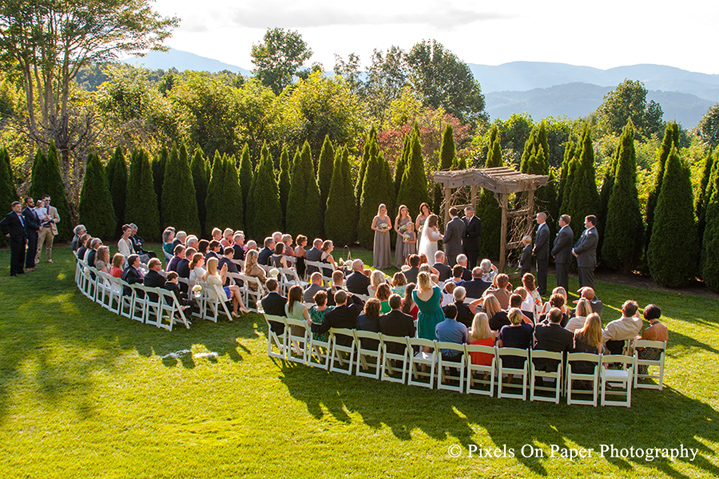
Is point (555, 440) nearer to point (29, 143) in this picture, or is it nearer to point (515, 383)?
point (515, 383)

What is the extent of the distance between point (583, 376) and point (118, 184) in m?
16.9

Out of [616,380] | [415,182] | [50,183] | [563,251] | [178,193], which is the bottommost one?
[616,380]

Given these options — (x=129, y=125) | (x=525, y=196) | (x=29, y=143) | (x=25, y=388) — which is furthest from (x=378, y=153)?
(x=29, y=143)

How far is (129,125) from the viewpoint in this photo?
26844 mm

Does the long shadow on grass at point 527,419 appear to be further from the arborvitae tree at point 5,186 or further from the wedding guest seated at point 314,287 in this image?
the arborvitae tree at point 5,186

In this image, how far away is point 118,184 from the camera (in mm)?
18922

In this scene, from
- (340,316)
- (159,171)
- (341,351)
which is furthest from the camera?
(159,171)

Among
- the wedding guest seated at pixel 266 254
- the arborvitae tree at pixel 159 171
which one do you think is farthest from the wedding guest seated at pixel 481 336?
the arborvitae tree at pixel 159 171

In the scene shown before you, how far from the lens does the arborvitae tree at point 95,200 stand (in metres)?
17.7

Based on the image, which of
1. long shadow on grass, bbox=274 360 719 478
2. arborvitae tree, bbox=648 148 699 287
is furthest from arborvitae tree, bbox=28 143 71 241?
arborvitae tree, bbox=648 148 699 287

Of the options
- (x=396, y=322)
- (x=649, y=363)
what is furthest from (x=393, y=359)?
(x=649, y=363)

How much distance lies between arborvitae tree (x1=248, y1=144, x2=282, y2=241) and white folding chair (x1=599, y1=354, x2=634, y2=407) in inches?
531

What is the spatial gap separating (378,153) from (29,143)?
935 inches

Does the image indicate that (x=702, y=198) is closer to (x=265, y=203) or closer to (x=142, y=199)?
(x=265, y=203)
